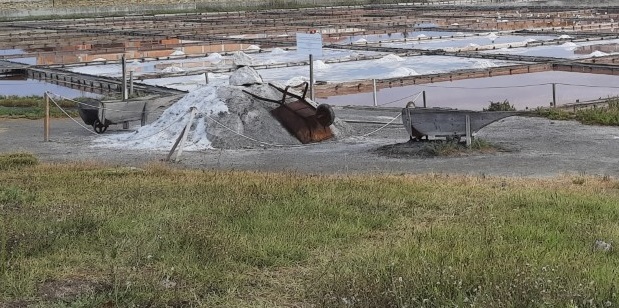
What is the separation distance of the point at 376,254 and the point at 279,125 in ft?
31.9

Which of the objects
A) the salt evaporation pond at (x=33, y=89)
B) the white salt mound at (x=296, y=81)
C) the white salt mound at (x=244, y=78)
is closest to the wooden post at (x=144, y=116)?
the white salt mound at (x=244, y=78)

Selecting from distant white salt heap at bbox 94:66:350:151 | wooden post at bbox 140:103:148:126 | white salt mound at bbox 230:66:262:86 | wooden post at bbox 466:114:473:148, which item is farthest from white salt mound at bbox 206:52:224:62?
wooden post at bbox 466:114:473:148

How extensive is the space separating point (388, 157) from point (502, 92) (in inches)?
367

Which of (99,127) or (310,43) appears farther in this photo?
(310,43)

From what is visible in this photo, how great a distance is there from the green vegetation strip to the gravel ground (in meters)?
3.04

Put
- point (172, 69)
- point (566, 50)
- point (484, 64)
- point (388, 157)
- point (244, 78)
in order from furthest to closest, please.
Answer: point (566, 50), point (172, 69), point (484, 64), point (244, 78), point (388, 157)

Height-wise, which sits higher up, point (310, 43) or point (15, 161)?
point (310, 43)

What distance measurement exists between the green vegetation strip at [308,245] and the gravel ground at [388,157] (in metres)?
3.04

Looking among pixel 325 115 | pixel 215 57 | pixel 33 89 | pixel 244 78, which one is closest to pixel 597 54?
pixel 215 57

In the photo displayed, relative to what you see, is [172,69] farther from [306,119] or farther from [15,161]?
[15,161]

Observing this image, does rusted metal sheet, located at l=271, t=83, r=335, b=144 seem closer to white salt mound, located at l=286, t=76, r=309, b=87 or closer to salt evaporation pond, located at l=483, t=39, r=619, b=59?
white salt mound, located at l=286, t=76, r=309, b=87

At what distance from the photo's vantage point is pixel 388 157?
12.5 metres

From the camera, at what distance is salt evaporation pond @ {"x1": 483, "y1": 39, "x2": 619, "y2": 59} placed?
1109 inches

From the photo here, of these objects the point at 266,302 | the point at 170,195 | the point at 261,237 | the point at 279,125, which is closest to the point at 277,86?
the point at 279,125
